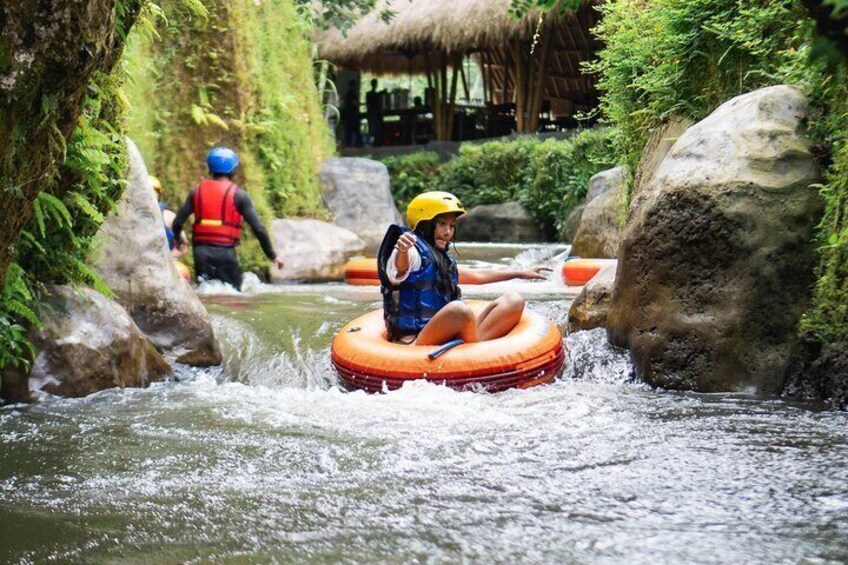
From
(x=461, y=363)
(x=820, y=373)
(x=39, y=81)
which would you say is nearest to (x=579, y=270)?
(x=461, y=363)

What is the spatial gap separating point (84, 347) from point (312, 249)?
6846mm

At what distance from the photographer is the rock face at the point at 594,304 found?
7.55 meters

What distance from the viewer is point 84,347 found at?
6285 mm

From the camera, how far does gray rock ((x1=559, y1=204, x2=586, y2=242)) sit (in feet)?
54.6

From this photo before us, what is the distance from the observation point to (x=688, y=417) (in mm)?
5520

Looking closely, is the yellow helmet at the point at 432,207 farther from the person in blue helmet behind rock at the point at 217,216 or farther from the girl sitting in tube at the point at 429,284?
the person in blue helmet behind rock at the point at 217,216

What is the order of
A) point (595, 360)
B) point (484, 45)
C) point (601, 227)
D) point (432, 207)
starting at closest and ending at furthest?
1. point (432, 207)
2. point (595, 360)
3. point (601, 227)
4. point (484, 45)

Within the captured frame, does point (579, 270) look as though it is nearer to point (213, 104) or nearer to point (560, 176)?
point (213, 104)

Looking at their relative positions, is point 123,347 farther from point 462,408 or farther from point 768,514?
point 768,514

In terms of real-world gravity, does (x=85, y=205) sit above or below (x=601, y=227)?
above

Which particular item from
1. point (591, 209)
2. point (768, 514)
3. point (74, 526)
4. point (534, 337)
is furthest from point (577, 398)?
point (591, 209)

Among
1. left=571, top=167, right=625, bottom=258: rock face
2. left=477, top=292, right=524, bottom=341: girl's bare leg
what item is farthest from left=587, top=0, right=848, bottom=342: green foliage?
left=571, top=167, right=625, bottom=258: rock face

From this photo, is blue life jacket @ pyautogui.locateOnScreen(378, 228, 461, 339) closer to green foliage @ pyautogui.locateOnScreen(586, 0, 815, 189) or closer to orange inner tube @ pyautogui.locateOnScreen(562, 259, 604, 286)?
green foliage @ pyautogui.locateOnScreen(586, 0, 815, 189)

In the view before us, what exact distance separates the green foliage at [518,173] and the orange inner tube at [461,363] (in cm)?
947
